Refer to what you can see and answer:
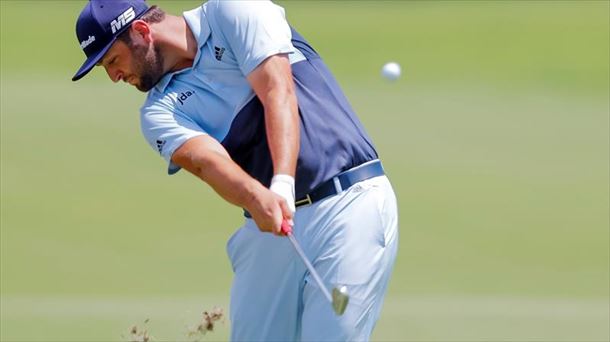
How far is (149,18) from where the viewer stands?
4.86 m

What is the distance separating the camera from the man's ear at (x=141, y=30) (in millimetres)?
4820

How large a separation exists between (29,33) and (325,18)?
2687mm

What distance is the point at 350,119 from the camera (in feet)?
15.9

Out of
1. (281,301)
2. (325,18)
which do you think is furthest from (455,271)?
(325,18)

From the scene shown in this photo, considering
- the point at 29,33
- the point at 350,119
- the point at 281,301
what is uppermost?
the point at 350,119

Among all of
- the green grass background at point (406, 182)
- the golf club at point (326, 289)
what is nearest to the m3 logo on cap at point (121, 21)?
the golf club at point (326, 289)

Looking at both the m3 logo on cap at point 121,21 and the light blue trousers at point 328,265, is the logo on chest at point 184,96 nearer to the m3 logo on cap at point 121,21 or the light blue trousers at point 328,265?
the m3 logo on cap at point 121,21

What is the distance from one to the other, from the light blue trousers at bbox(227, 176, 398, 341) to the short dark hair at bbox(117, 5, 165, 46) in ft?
2.31

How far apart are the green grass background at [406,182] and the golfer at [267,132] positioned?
3053mm

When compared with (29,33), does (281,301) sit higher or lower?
higher

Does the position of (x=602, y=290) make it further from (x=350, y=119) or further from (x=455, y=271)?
(x=350, y=119)

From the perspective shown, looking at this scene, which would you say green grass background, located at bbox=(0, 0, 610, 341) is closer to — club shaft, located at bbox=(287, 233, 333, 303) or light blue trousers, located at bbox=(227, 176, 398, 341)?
light blue trousers, located at bbox=(227, 176, 398, 341)

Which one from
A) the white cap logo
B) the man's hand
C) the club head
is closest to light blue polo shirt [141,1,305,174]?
the white cap logo

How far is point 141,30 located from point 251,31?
0.37 metres
